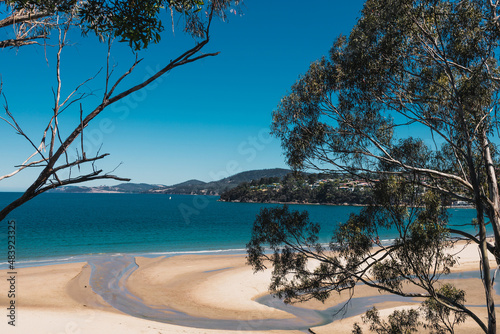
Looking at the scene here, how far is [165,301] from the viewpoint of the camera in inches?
658

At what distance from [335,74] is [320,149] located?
2.12 meters

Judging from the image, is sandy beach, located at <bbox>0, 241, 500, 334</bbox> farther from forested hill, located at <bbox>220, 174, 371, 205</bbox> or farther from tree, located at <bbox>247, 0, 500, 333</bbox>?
forested hill, located at <bbox>220, 174, 371, 205</bbox>

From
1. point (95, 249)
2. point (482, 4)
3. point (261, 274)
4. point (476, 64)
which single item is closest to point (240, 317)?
point (261, 274)

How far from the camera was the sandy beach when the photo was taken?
12.9 metres

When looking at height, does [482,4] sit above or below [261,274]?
above

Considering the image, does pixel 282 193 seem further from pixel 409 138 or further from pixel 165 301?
pixel 409 138

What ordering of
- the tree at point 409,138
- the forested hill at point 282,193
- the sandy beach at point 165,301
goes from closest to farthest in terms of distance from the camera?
the tree at point 409,138 → the sandy beach at point 165,301 → the forested hill at point 282,193

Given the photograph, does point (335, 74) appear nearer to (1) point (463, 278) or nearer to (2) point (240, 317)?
(2) point (240, 317)

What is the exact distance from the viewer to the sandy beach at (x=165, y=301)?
42.3 feet

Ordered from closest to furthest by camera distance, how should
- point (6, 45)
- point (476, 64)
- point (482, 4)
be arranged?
point (6, 45) < point (482, 4) < point (476, 64)

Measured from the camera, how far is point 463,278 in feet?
70.9

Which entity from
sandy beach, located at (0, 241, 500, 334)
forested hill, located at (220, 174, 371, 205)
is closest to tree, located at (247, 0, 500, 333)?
sandy beach, located at (0, 241, 500, 334)

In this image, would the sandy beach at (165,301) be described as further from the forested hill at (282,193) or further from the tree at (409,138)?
the forested hill at (282,193)

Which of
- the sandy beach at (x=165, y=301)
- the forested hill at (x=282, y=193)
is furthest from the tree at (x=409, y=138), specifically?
the forested hill at (x=282, y=193)
